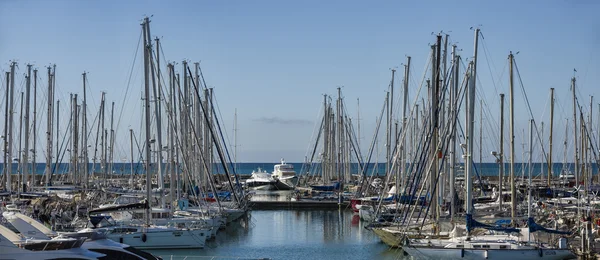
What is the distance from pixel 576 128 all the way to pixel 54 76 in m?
44.9

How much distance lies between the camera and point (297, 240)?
167ft

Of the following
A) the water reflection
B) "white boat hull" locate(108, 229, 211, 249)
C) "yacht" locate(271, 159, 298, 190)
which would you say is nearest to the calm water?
"white boat hull" locate(108, 229, 211, 249)

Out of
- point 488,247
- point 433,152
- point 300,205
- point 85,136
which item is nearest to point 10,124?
point 85,136

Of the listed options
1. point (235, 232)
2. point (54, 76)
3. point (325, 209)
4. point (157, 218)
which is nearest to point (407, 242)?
point (157, 218)

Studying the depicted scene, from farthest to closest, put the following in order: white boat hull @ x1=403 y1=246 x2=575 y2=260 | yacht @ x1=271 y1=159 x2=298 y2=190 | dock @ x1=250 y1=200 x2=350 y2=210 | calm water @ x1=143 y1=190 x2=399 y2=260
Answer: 1. yacht @ x1=271 y1=159 x2=298 y2=190
2. dock @ x1=250 y1=200 x2=350 y2=210
3. calm water @ x1=143 y1=190 x2=399 y2=260
4. white boat hull @ x1=403 y1=246 x2=575 y2=260

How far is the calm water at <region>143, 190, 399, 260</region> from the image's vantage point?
43.4 meters

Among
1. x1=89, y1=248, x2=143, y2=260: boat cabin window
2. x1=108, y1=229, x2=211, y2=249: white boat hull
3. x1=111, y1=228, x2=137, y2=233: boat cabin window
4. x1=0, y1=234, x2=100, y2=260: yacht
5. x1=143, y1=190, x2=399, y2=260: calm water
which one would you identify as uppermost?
x1=0, y1=234, x2=100, y2=260: yacht

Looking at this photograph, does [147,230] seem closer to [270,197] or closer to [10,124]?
[10,124]

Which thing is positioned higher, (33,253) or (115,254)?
(33,253)

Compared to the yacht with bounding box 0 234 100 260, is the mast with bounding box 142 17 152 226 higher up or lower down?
higher up

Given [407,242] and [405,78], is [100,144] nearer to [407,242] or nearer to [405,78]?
[405,78]

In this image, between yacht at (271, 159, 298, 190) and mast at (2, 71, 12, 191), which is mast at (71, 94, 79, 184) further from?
yacht at (271, 159, 298, 190)

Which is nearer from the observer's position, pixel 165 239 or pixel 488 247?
pixel 488 247

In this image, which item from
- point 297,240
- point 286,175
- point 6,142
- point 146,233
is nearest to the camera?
point 146,233
